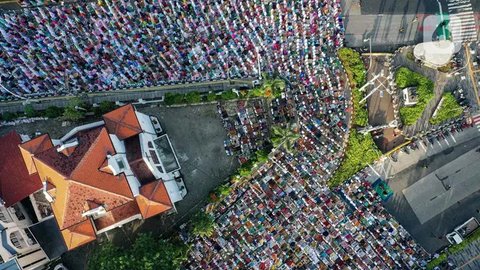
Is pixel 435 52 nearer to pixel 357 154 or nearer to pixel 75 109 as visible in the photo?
pixel 357 154

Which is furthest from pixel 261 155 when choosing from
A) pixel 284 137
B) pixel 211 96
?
pixel 211 96

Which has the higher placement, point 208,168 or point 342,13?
point 342,13

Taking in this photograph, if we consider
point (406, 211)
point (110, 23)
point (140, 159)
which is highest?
point (110, 23)

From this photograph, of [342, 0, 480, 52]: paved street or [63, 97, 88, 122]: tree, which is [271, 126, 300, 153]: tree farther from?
[63, 97, 88, 122]: tree

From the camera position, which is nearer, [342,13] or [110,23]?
→ [110,23]

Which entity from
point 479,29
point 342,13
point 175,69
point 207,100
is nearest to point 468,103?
point 479,29

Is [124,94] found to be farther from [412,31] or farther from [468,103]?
[468,103]
